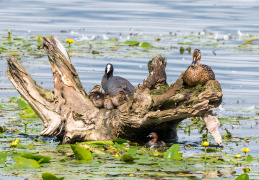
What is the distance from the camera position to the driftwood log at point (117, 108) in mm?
7855

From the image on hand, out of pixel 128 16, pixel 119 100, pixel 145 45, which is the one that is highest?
pixel 128 16

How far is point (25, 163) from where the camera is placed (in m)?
6.79

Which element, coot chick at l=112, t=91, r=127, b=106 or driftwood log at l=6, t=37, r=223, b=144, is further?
coot chick at l=112, t=91, r=127, b=106

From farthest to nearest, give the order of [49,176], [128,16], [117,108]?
1. [128,16]
2. [117,108]
3. [49,176]

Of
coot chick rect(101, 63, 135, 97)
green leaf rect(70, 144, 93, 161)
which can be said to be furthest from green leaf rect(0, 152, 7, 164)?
coot chick rect(101, 63, 135, 97)

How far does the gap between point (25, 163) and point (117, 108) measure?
7.45 ft

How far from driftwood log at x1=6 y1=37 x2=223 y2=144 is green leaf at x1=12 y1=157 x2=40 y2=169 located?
1.51 m

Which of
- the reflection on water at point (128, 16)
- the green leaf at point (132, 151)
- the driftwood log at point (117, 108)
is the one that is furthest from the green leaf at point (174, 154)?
the reflection on water at point (128, 16)

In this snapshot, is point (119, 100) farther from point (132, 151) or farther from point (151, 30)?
point (151, 30)

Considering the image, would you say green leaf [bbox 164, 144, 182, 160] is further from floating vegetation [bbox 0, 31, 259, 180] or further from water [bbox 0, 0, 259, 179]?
water [bbox 0, 0, 259, 179]

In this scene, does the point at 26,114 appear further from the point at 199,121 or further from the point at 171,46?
the point at 171,46

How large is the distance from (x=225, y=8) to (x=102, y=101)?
77.3 feet

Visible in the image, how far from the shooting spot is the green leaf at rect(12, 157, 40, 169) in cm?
675

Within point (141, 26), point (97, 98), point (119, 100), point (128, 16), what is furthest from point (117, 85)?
point (128, 16)
